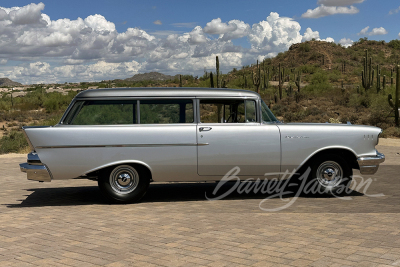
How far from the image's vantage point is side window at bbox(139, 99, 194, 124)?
7898mm

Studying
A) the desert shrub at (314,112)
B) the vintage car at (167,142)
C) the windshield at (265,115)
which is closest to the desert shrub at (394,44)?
the desert shrub at (314,112)

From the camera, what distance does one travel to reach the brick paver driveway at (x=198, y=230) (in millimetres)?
4871

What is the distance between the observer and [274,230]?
5.96m

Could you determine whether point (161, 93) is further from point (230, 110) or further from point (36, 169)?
point (36, 169)

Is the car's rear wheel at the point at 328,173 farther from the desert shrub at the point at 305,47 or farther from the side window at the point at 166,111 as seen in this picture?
the desert shrub at the point at 305,47

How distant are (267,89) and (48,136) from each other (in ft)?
139

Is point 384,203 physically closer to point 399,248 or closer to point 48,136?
point 399,248

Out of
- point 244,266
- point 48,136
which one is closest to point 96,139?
point 48,136

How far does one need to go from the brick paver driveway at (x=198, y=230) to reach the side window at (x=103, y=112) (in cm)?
147

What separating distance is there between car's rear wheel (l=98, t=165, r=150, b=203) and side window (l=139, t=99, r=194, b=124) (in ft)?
2.96

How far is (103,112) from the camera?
787 centimetres

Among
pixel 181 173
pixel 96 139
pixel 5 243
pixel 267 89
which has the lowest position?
pixel 5 243

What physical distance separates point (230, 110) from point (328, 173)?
83.2 inches

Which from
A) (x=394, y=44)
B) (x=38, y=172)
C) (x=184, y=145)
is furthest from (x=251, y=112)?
(x=394, y=44)
